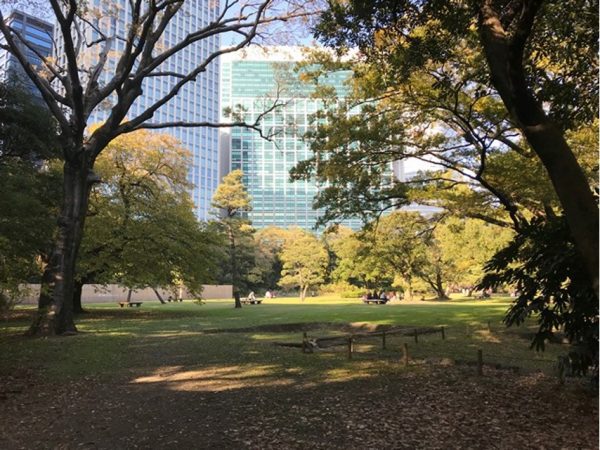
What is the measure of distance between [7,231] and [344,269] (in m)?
43.9

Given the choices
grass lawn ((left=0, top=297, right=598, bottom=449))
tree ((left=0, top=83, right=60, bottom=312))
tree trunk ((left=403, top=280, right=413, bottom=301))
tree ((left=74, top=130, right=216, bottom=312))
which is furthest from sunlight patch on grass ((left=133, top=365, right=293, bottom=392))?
tree trunk ((left=403, top=280, right=413, bottom=301))

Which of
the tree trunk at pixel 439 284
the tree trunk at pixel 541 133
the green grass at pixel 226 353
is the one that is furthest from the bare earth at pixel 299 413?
the tree trunk at pixel 439 284

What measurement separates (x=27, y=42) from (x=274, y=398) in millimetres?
15802

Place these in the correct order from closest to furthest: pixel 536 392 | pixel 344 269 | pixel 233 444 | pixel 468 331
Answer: pixel 233 444
pixel 536 392
pixel 468 331
pixel 344 269

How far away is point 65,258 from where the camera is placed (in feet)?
51.2

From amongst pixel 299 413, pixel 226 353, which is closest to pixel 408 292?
pixel 226 353

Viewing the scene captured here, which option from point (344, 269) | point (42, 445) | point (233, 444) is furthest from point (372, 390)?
point (344, 269)

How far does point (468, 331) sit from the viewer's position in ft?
62.2

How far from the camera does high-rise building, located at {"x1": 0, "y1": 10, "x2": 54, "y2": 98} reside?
17.4 m

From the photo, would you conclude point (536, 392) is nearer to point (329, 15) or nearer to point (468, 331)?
point (329, 15)

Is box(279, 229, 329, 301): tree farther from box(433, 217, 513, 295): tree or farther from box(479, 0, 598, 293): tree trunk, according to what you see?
box(479, 0, 598, 293): tree trunk

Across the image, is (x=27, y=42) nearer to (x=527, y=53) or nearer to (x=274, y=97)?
(x=274, y=97)

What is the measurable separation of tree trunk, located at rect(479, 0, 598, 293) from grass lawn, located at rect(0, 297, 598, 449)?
2.67 metres

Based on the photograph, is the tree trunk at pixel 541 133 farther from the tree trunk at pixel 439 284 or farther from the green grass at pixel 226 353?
the tree trunk at pixel 439 284
